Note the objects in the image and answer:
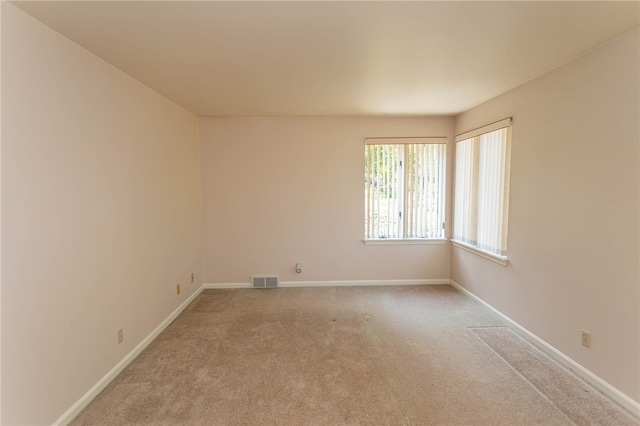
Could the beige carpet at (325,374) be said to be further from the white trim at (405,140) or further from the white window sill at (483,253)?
the white trim at (405,140)

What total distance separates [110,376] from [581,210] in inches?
155

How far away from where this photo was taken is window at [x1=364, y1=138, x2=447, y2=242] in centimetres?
429

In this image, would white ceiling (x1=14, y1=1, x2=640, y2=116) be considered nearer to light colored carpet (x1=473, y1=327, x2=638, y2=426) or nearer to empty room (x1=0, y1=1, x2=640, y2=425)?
empty room (x1=0, y1=1, x2=640, y2=425)

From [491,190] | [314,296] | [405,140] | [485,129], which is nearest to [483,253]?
[491,190]

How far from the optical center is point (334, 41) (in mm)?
1979

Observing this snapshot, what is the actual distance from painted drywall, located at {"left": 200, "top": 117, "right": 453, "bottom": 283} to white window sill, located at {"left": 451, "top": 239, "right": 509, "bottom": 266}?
302 mm

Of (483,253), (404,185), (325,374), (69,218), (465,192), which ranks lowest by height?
(325,374)

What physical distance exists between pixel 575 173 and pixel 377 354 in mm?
2227

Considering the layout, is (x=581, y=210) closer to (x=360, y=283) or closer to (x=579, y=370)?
(x=579, y=370)

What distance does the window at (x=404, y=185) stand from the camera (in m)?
4.29

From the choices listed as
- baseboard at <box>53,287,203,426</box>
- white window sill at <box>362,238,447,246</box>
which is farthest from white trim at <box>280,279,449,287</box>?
baseboard at <box>53,287,203,426</box>

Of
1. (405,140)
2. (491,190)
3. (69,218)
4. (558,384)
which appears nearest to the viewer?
(69,218)

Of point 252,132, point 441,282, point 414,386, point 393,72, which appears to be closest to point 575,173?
point 393,72

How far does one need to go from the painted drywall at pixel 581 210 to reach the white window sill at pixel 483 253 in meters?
0.13
